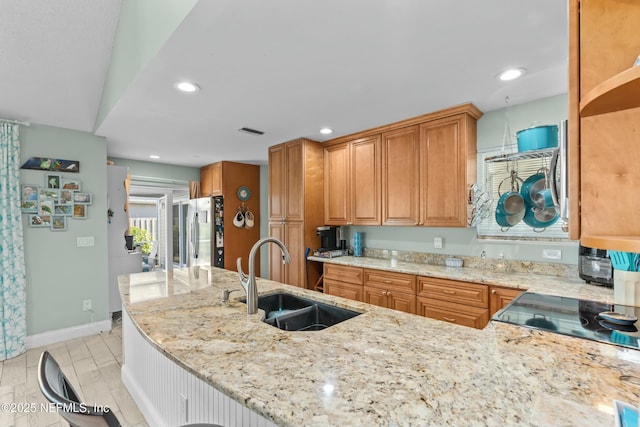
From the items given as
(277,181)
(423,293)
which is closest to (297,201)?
(277,181)

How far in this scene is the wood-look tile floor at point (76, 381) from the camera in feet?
6.78

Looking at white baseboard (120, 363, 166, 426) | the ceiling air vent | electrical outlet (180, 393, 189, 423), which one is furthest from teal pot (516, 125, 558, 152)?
white baseboard (120, 363, 166, 426)

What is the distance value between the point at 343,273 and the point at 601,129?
2.73 meters

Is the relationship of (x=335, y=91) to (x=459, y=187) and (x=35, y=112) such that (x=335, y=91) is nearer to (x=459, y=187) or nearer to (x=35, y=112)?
(x=459, y=187)

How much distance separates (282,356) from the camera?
1054mm

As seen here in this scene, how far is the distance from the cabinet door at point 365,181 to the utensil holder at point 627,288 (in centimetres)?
197

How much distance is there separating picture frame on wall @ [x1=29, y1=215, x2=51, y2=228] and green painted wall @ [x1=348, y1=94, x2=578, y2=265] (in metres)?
3.82

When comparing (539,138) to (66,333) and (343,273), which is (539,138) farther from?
(66,333)

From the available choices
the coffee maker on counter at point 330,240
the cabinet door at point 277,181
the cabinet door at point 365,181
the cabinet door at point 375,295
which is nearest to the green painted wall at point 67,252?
the cabinet door at point 277,181

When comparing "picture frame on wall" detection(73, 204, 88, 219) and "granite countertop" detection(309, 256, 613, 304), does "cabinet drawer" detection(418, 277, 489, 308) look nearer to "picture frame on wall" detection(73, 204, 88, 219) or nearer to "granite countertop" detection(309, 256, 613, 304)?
"granite countertop" detection(309, 256, 613, 304)

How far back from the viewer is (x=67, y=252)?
11.2 ft

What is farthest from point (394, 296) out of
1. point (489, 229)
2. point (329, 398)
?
point (329, 398)

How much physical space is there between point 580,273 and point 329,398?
2.31m

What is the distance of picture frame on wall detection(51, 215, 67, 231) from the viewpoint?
10.8ft
